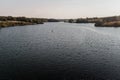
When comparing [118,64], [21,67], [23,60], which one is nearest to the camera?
[21,67]

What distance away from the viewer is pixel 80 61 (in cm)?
3988

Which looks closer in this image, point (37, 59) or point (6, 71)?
point (6, 71)

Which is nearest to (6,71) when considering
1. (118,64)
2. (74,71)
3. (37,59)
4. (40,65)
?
(40,65)

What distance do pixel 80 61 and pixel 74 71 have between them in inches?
267

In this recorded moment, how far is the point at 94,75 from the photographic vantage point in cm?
3109

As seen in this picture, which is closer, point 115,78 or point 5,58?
point 115,78

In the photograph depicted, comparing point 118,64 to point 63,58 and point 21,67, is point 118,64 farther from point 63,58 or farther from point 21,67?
point 21,67

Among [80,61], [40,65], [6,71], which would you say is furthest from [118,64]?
[6,71]

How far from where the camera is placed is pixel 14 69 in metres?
33.9

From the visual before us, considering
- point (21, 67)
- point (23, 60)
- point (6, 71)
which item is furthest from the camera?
point (23, 60)

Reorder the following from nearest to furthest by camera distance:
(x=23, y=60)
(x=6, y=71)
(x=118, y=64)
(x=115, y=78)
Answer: (x=115, y=78) → (x=6, y=71) → (x=118, y=64) → (x=23, y=60)

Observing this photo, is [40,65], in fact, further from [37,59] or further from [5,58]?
[5,58]

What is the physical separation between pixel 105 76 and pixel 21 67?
1737 cm

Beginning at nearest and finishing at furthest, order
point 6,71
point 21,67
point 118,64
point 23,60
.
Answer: point 6,71 < point 21,67 < point 118,64 < point 23,60
